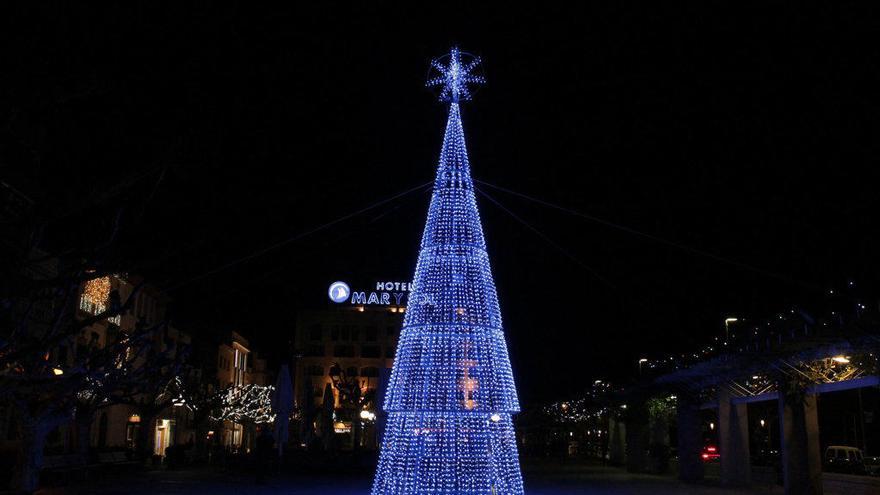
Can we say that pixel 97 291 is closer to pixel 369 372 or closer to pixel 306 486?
pixel 306 486

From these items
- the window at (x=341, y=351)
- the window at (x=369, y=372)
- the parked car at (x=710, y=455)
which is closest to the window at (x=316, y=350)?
the window at (x=341, y=351)

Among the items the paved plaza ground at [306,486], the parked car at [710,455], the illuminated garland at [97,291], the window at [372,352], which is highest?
the window at [372,352]

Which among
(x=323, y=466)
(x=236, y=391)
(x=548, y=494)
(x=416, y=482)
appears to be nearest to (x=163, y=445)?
(x=236, y=391)

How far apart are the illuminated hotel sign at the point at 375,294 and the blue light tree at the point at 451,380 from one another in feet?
242

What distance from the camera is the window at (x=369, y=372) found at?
313ft

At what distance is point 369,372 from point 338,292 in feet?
34.3

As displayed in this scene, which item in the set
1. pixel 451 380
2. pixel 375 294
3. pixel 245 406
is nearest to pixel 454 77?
pixel 451 380

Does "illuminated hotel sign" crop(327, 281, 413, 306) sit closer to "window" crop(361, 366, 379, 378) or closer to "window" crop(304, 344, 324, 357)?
"window" crop(304, 344, 324, 357)

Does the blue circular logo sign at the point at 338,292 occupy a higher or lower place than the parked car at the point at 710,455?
higher

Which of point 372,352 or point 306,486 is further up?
point 372,352

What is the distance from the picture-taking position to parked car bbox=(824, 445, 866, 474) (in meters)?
28.5

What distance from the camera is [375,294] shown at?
9162 centimetres

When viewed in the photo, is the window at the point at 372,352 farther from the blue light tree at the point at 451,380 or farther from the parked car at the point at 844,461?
the blue light tree at the point at 451,380

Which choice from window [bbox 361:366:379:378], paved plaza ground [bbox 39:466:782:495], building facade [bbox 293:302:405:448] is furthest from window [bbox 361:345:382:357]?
paved plaza ground [bbox 39:466:782:495]
